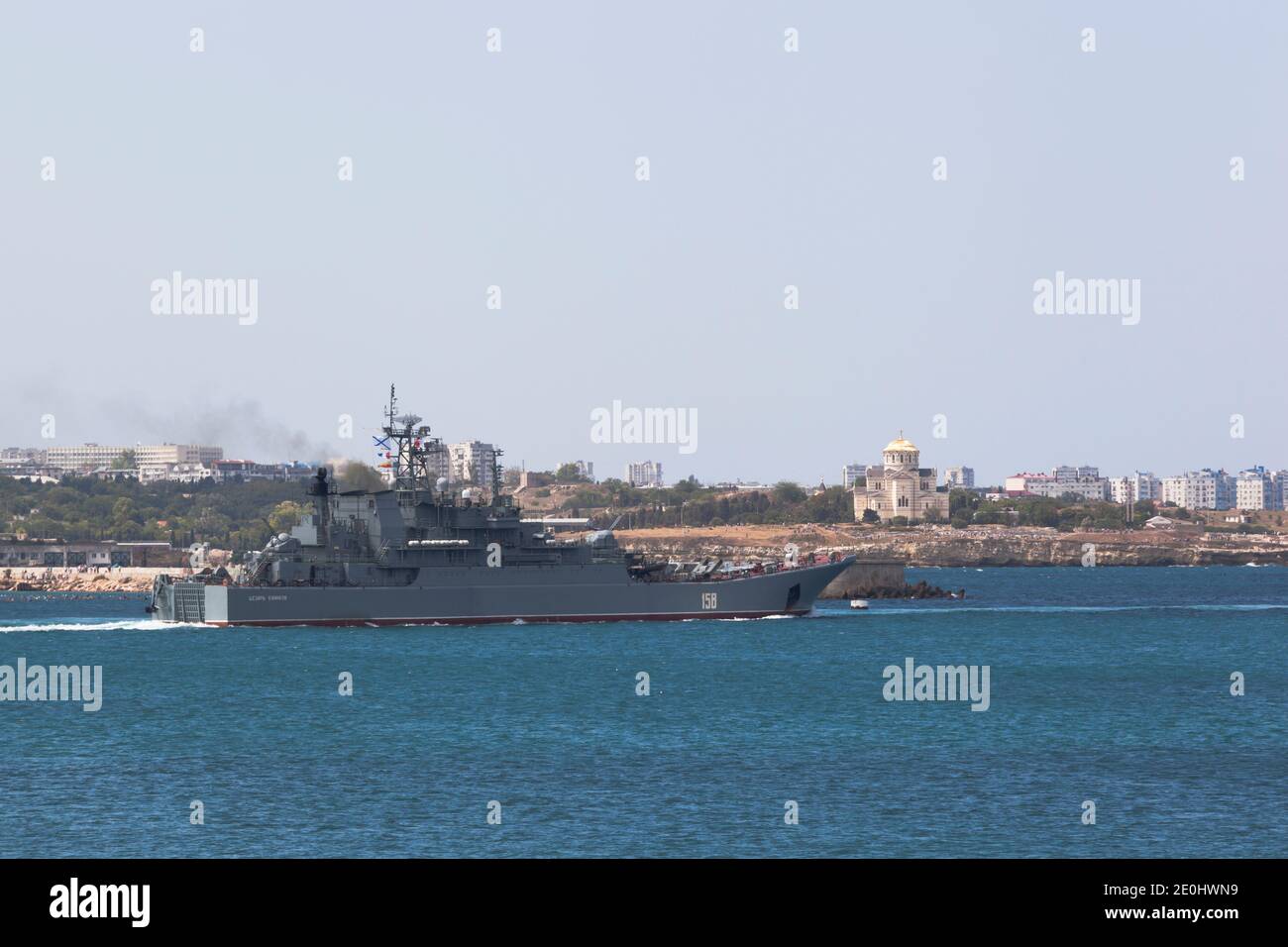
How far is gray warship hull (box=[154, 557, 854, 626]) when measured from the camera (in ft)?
251

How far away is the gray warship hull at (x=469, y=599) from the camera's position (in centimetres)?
7650

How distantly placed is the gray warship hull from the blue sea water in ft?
19.2

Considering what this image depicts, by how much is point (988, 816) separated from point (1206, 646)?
44.3 m

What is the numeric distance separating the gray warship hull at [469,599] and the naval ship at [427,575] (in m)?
0.05

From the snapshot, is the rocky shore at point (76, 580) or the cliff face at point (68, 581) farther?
the rocky shore at point (76, 580)

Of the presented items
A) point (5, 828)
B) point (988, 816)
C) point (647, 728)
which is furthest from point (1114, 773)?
point (5, 828)

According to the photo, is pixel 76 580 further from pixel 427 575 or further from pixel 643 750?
pixel 643 750

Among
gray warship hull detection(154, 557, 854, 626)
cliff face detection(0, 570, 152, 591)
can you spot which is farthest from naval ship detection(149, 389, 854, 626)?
cliff face detection(0, 570, 152, 591)
